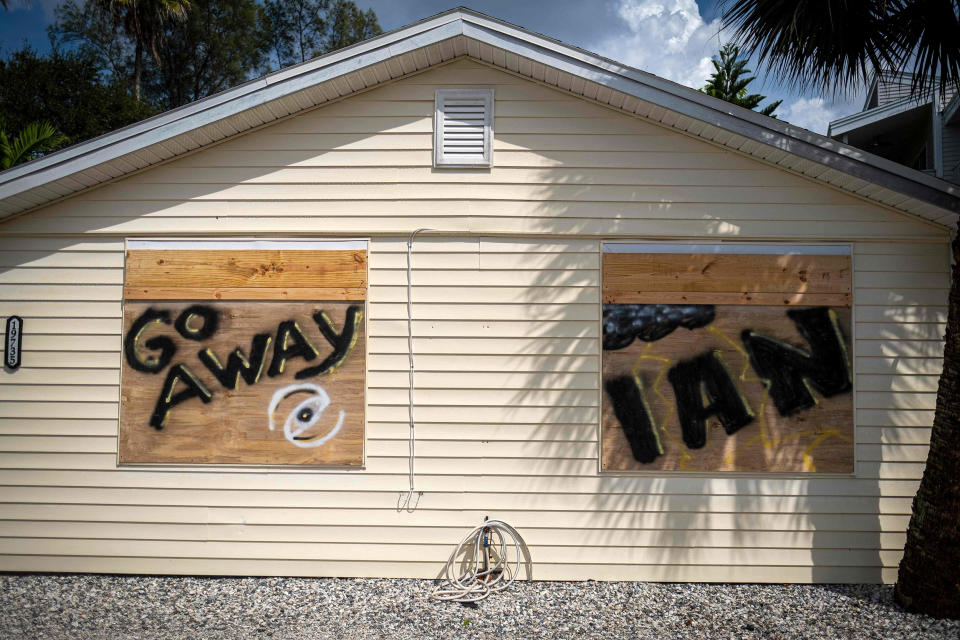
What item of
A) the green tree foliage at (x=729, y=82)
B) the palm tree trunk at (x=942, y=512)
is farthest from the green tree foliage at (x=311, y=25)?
the palm tree trunk at (x=942, y=512)

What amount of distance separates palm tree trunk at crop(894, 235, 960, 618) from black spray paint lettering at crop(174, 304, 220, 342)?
18.4ft

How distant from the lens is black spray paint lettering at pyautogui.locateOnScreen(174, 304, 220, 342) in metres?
5.29

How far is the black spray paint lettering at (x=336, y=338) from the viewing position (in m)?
5.23

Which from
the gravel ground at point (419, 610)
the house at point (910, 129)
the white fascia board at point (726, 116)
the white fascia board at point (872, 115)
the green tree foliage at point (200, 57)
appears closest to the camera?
the gravel ground at point (419, 610)

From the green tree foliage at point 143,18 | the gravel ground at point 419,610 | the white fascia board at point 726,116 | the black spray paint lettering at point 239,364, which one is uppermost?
the green tree foliage at point 143,18

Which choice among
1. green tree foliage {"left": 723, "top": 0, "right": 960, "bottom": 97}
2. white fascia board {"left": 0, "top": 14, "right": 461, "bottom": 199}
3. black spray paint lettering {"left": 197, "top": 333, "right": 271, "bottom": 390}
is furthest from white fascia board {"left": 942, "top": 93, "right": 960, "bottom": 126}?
black spray paint lettering {"left": 197, "top": 333, "right": 271, "bottom": 390}

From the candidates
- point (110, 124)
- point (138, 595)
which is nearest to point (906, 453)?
point (138, 595)

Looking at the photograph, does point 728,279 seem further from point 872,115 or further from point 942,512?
point 872,115

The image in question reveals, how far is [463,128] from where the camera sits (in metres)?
5.34

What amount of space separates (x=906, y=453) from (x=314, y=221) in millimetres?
5227

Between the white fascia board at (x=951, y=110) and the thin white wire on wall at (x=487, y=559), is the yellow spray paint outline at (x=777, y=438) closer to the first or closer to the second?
the thin white wire on wall at (x=487, y=559)

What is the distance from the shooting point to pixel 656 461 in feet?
16.9

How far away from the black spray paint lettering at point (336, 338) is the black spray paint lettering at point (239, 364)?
35cm

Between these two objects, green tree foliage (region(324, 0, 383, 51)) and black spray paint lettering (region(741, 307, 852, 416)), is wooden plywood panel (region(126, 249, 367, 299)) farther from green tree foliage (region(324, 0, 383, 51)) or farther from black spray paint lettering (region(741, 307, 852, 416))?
green tree foliage (region(324, 0, 383, 51))
